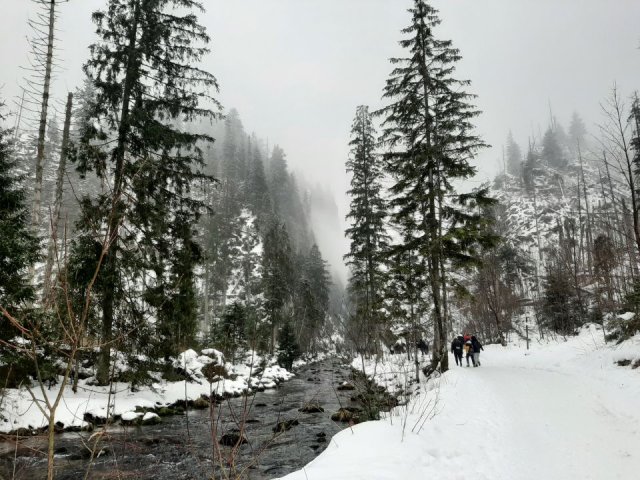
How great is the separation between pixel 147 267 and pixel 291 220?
68.8 metres

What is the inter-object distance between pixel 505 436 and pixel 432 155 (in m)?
11.1

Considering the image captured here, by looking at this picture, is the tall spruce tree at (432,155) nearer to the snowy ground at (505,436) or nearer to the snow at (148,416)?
the snowy ground at (505,436)

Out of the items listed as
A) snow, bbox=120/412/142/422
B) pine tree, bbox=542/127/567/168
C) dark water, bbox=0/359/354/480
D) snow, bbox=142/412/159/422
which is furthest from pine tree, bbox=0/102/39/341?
pine tree, bbox=542/127/567/168

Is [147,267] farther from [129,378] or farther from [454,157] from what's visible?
[454,157]

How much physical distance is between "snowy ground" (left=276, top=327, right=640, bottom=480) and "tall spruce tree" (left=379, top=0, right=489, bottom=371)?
215 inches

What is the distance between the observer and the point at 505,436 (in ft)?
22.5

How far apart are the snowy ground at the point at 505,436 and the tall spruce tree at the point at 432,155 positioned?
5.47 metres

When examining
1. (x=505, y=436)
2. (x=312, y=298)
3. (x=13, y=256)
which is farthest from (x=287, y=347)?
(x=505, y=436)

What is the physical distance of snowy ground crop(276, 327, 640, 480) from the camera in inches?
190

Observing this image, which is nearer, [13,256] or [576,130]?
[13,256]

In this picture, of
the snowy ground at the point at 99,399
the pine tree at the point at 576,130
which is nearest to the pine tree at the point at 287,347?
the snowy ground at the point at 99,399

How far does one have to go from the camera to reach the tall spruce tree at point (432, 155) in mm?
15336

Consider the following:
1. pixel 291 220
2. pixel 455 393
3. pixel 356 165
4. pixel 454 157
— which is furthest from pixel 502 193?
pixel 455 393

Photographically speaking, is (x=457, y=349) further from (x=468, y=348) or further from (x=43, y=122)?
(x=43, y=122)
